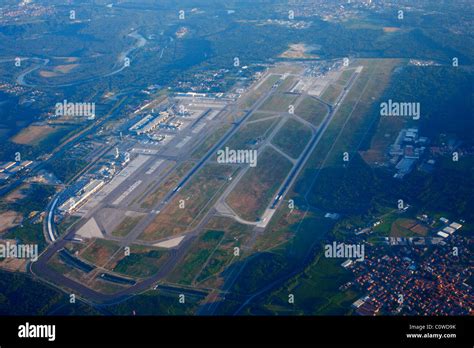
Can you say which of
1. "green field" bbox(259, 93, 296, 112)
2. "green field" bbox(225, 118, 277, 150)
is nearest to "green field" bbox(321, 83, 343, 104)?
"green field" bbox(259, 93, 296, 112)

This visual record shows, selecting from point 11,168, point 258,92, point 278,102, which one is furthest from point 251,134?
point 11,168

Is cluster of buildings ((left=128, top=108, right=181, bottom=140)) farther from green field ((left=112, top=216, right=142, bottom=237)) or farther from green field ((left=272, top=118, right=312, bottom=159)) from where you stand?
green field ((left=112, top=216, right=142, bottom=237))

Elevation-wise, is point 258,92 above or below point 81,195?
above

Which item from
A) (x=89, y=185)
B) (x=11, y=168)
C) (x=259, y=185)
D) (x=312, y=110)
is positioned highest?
(x=312, y=110)

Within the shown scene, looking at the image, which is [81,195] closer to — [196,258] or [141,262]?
[141,262]

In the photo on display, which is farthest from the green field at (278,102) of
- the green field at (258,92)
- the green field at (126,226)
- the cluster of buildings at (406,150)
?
the green field at (126,226)
